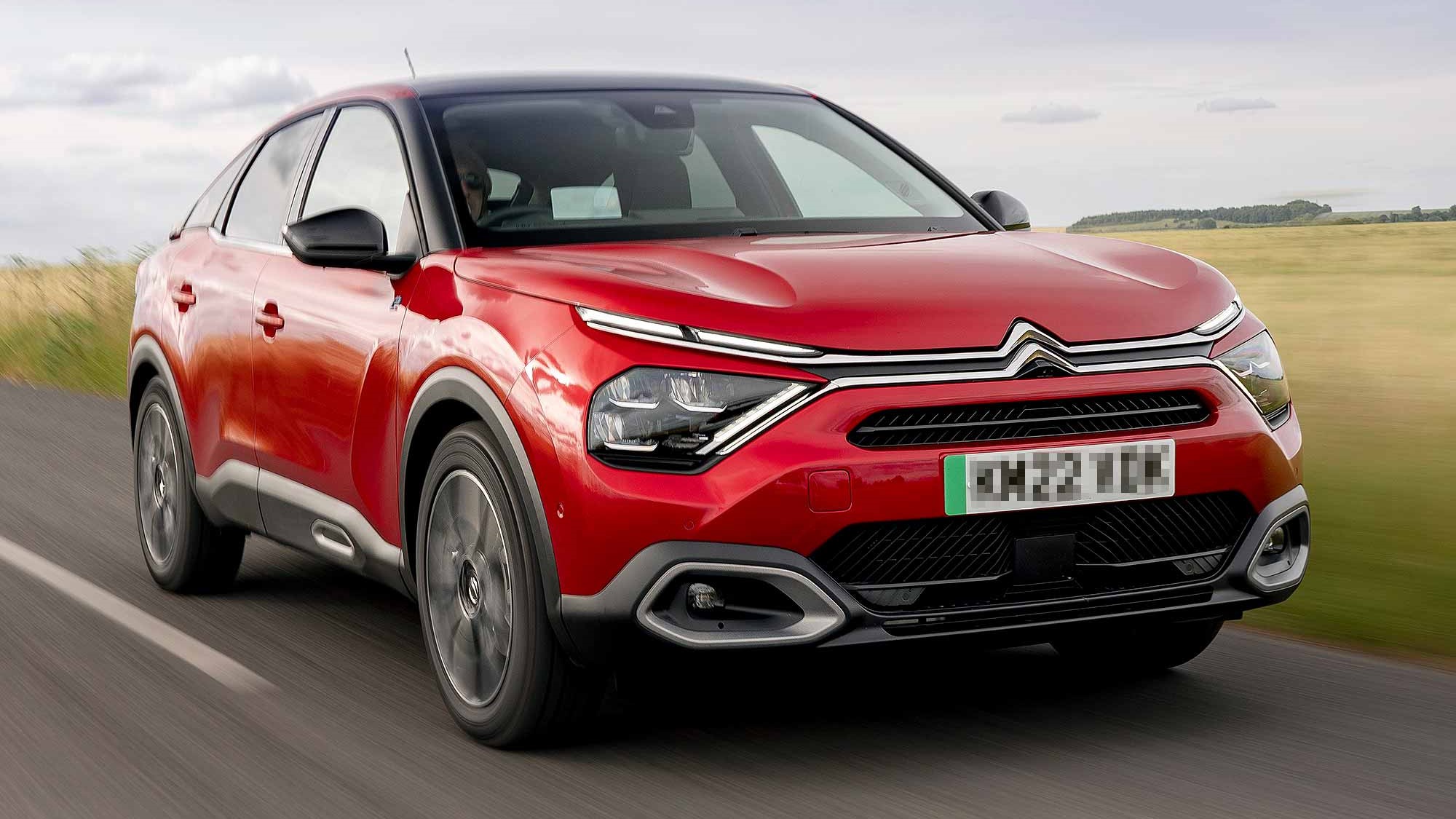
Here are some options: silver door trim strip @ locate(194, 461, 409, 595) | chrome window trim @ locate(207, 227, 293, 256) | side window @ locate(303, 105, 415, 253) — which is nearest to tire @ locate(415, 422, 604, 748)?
silver door trim strip @ locate(194, 461, 409, 595)

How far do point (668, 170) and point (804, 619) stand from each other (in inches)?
72.3

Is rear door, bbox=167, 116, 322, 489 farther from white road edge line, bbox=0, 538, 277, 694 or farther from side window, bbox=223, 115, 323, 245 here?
white road edge line, bbox=0, 538, 277, 694

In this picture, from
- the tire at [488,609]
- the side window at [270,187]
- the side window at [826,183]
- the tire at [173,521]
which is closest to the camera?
the tire at [488,609]

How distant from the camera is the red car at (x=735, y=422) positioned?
386cm

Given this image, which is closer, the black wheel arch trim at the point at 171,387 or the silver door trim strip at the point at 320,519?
the silver door trim strip at the point at 320,519

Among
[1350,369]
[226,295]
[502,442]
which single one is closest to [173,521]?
[226,295]

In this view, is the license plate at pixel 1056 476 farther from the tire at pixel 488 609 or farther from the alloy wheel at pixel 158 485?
the alloy wheel at pixel 158 485

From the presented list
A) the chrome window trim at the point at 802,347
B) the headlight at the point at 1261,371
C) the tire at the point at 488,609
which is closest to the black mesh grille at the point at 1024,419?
the chrome window trim at the point at 802,347

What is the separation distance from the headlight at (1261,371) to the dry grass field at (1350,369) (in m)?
1.29

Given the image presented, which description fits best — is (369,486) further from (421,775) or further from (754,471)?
(754,471)

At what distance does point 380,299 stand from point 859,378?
1.58m

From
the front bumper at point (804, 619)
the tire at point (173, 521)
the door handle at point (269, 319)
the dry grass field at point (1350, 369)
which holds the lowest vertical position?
the dry grass field at point (1350, 369)

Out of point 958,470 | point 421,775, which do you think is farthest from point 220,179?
point 958,470

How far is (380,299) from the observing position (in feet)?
16.0
